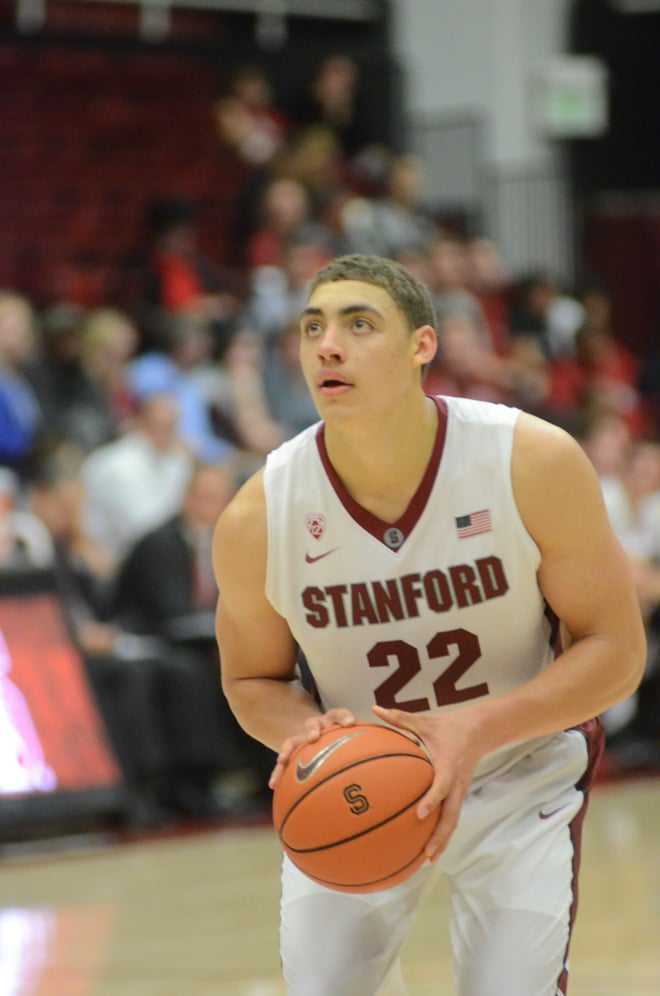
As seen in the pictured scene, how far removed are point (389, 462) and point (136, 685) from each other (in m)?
5.09

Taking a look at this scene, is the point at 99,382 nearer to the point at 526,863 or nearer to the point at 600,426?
the point at 600,426

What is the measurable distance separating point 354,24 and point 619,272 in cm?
393

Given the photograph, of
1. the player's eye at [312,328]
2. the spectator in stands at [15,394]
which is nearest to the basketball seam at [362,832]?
the player's eye at [312,328]

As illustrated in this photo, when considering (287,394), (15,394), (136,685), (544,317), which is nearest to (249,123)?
(544,317)

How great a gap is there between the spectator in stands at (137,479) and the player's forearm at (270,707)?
5676mm

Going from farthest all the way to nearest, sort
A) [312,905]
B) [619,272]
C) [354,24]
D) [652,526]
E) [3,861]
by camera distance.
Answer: [619,272] → [354,24] → [652,526] → [3,861] → [312,905]

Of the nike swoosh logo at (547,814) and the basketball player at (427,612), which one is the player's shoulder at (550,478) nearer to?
the basketball player at (427,612)

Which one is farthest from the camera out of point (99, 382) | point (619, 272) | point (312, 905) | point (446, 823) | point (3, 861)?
point (619, 272)

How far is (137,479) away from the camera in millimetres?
9406

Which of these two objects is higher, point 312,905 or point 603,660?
point 603,660

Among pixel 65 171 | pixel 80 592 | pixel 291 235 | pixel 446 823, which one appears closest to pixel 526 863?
pixel 446 823

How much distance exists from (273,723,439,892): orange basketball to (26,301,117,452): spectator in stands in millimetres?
6565

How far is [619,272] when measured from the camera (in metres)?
18.0

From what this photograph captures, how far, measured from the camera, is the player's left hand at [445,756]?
3225mm
